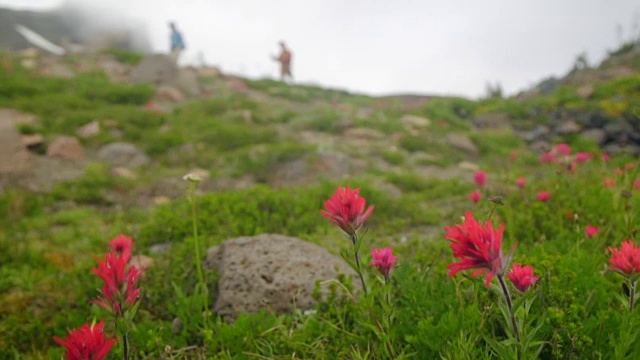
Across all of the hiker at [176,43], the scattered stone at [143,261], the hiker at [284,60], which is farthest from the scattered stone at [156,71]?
the scattered stone at [143,261]

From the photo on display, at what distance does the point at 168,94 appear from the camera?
13.8m

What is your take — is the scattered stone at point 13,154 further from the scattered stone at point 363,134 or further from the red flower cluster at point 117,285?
the scattered stone at point 363,134

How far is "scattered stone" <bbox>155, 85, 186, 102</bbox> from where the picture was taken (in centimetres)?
1371

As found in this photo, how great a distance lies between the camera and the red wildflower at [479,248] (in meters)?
1.14

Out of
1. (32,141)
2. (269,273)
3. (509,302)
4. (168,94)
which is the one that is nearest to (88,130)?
(32,141)

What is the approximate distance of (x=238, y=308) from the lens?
2715 mm

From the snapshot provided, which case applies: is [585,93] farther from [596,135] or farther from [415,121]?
[415,121]

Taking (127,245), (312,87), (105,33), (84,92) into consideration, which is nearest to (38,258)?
(127,245)

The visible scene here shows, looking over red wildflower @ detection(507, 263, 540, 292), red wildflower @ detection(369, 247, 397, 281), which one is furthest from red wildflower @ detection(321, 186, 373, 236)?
red wildflower @ detection(507, 263, 540, 292)

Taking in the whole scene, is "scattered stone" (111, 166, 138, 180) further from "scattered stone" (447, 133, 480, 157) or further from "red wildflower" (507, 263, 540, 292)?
"scattered stone" (447, 133, 480, 157)

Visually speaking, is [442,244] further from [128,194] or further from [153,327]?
[128,194]

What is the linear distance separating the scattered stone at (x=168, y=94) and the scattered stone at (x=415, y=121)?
25.2ft

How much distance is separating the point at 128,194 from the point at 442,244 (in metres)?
5.46

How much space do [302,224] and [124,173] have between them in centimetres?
447
